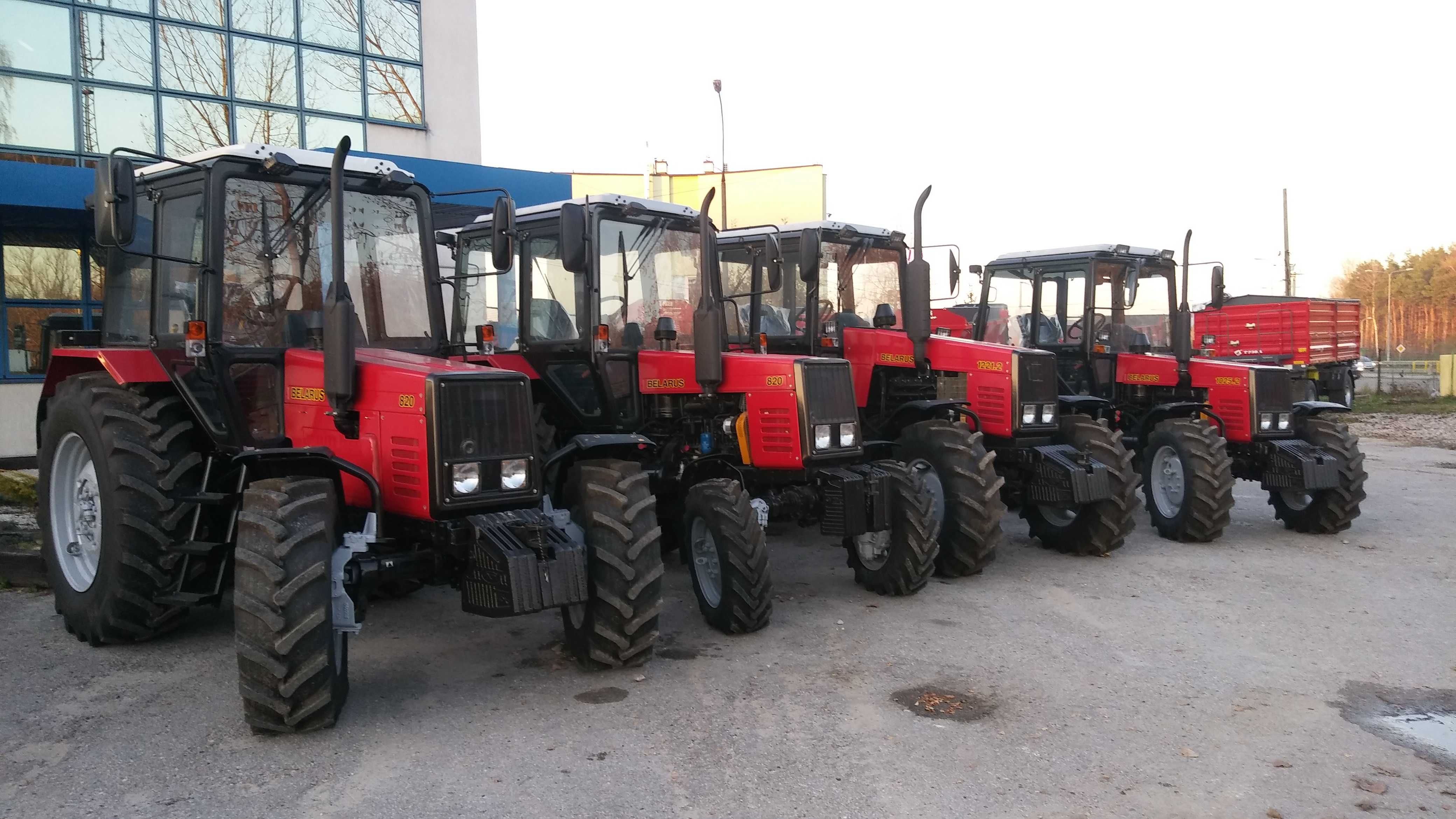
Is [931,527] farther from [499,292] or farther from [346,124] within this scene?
[346,124]

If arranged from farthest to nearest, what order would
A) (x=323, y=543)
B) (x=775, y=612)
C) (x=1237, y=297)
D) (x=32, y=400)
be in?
(x=1237, y=297)
(x=32, y=400)
(x=775, y=612)
(x=323, y=543)

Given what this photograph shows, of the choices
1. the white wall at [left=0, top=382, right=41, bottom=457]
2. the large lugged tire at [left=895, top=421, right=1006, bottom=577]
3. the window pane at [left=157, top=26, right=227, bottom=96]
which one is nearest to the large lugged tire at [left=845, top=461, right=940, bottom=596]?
the large lugged tire at [left=895, top=421, right=1006, bottom=577]

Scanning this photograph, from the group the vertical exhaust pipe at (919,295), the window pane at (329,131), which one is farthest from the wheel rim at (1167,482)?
the window pane at (329,131)

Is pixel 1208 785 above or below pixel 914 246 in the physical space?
below

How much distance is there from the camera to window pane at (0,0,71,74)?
1258cm

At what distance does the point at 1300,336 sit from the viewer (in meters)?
23.7

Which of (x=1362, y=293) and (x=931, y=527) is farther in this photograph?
(x=1362, y=293)

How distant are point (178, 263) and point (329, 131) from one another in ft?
33.8

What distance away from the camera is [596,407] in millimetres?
7512

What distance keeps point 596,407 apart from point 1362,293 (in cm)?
6897

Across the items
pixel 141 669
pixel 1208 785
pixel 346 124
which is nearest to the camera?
pixel 1208 785

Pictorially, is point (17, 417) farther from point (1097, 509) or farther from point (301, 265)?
point (1097, 509)

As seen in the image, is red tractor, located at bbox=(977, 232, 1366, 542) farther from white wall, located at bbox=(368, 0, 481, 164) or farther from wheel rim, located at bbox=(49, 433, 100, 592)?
white wall, located at bbox=(368, 0, 481, 164)

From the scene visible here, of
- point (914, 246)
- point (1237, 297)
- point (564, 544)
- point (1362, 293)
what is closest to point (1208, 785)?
point (564, 544)
